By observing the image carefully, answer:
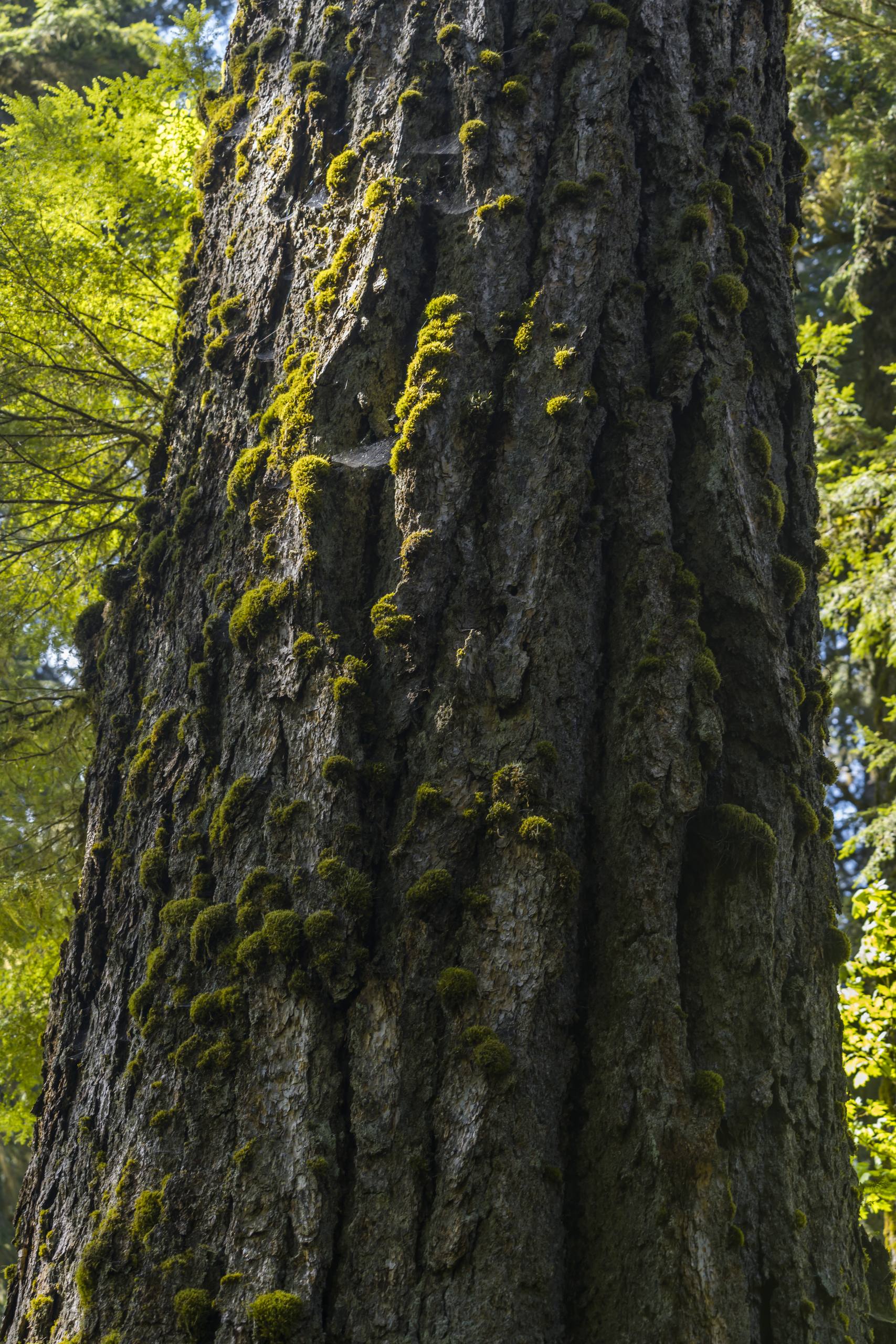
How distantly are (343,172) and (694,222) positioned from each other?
3.64 ft

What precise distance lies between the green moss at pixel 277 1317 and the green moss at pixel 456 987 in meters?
0.64

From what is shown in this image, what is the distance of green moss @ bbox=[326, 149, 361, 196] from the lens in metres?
3.04

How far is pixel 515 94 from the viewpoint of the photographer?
9.57 feet

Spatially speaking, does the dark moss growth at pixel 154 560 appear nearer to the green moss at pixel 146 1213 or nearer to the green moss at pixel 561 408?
the green moss at pixel 561 408

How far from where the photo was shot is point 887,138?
30.6ft

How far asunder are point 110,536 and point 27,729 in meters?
1.18

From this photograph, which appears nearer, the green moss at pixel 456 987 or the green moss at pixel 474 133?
the green moss at pixel 456 987

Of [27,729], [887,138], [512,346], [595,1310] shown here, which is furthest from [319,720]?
[887,138]

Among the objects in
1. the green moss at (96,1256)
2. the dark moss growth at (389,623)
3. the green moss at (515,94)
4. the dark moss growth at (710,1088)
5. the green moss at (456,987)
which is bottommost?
the green moss at (96,1256)

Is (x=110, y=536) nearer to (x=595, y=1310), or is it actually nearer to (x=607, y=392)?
(x=607, y=392)

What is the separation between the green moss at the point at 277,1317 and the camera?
75.5 inches

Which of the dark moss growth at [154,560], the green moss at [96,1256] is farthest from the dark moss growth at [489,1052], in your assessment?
the dark moss growth at [154,560]

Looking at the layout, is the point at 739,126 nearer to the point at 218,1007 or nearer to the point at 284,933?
the point at 284,933

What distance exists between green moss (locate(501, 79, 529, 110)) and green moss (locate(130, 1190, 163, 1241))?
312 centimetres
